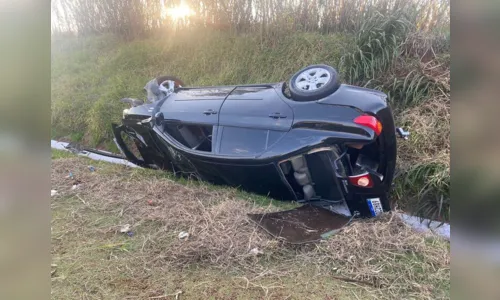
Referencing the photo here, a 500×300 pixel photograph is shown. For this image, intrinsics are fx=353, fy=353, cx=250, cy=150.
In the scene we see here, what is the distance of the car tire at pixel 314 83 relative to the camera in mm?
→ 3242

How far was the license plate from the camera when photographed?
3146 millimetres

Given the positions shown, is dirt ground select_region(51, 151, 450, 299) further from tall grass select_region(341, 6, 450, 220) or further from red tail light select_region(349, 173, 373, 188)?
tall grass select_region(341, 6, 450, 220)

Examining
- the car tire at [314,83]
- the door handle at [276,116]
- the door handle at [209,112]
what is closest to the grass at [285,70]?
the car tire at [314,83]

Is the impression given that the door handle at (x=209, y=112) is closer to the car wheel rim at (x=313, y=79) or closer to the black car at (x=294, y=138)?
the black car at (x=294, y=138)

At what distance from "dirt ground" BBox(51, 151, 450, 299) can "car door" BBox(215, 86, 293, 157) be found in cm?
60

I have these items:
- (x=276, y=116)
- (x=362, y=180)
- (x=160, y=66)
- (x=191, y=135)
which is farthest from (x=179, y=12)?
(x=362, y=180)

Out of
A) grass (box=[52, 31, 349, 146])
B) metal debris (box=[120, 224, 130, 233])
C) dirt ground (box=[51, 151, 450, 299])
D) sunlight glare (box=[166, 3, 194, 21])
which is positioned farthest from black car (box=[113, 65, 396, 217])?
sunlight glare (box=[166, 3, 194, 21])

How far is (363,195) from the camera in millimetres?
3119

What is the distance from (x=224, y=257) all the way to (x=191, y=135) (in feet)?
5.72
